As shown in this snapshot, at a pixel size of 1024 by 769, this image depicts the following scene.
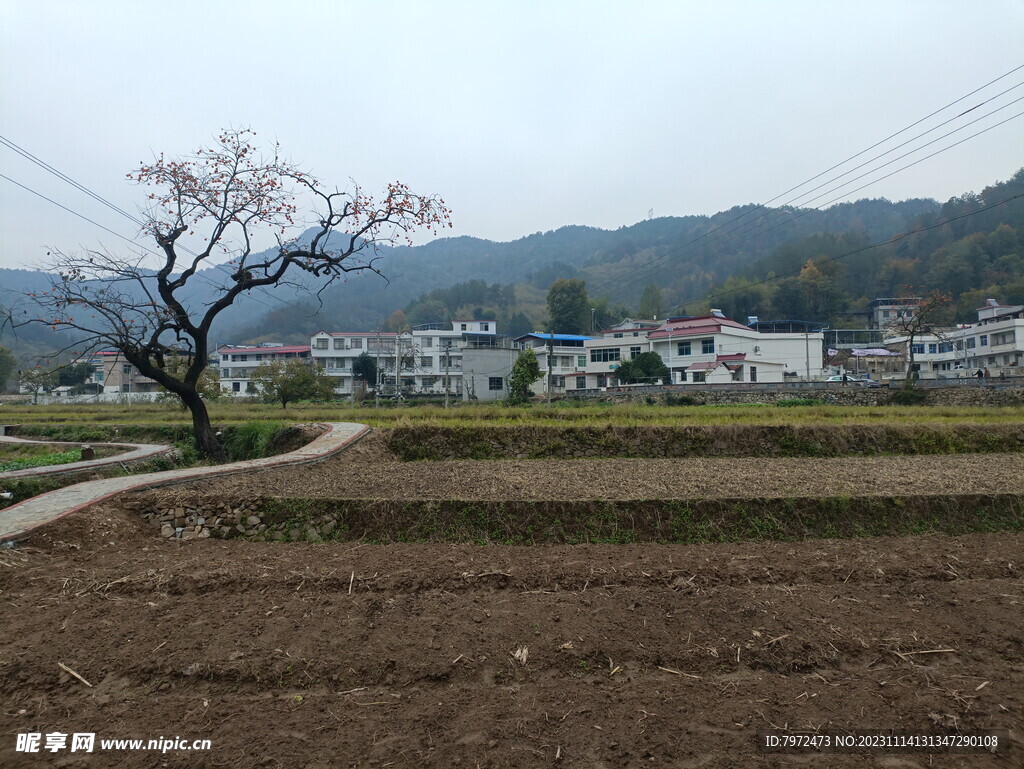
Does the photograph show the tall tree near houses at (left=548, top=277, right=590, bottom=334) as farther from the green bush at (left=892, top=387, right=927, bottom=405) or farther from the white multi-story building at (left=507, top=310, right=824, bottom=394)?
the green bush at (left=892, top=387, right=927, bottom=405)

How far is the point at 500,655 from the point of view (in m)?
3.56

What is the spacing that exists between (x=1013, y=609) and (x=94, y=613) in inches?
268

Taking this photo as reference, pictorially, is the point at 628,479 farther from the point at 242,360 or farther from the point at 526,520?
the point at 242,360

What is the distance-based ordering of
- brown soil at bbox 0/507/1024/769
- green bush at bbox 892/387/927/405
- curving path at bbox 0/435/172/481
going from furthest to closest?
green bush at bbox 892/387/927/405
curving path at bbox 0/435/172/481
brown soil at bbox 0/507/1024/769

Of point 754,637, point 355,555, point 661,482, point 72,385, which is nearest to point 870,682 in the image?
point 754,637

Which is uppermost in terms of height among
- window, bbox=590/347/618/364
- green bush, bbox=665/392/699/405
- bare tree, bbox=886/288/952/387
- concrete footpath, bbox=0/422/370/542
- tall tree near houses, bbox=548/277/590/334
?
tall tree near houses, bbox=548/277/590/334

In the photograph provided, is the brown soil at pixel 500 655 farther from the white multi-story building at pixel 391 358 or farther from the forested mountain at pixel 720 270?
the white multi-story building at pixel 391 358

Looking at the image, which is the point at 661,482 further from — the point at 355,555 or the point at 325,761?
the point at 325,761

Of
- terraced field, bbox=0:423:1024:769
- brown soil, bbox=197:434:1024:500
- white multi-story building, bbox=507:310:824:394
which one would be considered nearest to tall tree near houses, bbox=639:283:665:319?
white multi-story building, bbox=507:310:824:394

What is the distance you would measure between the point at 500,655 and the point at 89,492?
6224 mm

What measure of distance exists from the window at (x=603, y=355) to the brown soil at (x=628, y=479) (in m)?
39.2

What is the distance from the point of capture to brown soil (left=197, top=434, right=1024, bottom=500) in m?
7.29

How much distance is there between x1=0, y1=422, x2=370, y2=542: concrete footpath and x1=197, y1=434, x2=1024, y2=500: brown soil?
289 millimetres

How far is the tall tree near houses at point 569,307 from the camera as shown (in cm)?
6781
